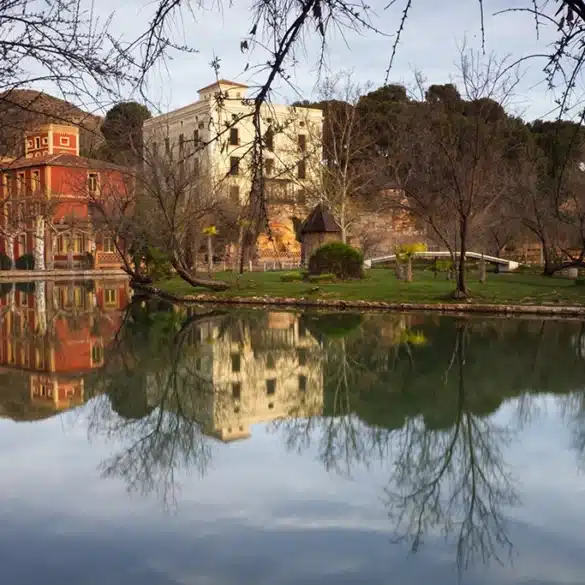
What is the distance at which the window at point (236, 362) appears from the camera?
11.9m

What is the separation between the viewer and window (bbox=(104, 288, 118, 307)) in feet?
80.9

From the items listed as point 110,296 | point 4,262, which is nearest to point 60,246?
point 4,262

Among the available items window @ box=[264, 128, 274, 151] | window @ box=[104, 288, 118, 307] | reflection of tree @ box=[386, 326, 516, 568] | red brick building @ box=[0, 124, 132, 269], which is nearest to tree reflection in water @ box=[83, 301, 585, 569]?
reflection of tree @ box=[386, 326, 516, 568]

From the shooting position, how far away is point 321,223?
3209cm

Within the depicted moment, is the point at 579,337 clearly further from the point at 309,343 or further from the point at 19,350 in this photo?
the point at 19,350

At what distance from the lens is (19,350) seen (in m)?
14.0

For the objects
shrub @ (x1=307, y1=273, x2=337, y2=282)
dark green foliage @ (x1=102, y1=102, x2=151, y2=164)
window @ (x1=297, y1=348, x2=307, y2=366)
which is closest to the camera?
dark green foliage @ (x1=102, y1=102, x2=151, y2=164)

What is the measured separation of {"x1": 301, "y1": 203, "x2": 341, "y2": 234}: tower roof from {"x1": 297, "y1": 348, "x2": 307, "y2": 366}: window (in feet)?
60.6

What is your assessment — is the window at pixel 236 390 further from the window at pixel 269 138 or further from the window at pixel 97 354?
the window at pixel 269 138

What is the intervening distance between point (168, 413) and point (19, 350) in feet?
19.5

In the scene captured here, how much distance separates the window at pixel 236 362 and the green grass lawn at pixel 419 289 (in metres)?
9.30

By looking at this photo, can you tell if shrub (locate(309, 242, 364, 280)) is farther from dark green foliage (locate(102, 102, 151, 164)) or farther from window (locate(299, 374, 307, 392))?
window (locate(299, 374, 307, 392))

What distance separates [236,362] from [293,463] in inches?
216

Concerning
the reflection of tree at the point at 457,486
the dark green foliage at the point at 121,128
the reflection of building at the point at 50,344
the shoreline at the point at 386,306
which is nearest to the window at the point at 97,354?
the reflection of building at the point at 50,344
